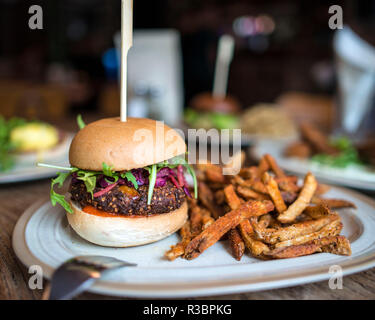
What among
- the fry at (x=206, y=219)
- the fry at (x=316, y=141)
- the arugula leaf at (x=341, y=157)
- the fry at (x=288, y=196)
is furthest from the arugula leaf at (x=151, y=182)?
the fry at (x=316, y=141)

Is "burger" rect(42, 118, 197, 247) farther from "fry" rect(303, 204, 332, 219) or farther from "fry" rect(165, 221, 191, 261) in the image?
"fry" rect(303, 204, 332, 219)

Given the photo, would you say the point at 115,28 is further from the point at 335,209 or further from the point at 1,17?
the point at 335,209

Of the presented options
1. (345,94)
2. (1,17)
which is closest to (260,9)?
(345,94)

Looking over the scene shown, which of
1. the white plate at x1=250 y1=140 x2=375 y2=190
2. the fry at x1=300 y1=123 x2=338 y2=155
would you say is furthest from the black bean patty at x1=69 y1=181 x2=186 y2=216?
the fry at x1=300 y1=123 x2=338 y2=155

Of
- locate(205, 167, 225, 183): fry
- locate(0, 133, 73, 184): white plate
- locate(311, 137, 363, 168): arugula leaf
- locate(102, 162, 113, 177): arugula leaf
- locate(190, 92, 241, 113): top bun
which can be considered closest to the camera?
locate(102, 162, 113, 177): arugula leaf

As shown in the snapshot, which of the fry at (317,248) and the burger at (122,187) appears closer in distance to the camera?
the fry at (317,248)

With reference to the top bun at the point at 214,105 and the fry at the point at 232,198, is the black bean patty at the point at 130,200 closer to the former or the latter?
the fry at the point at 232,198
